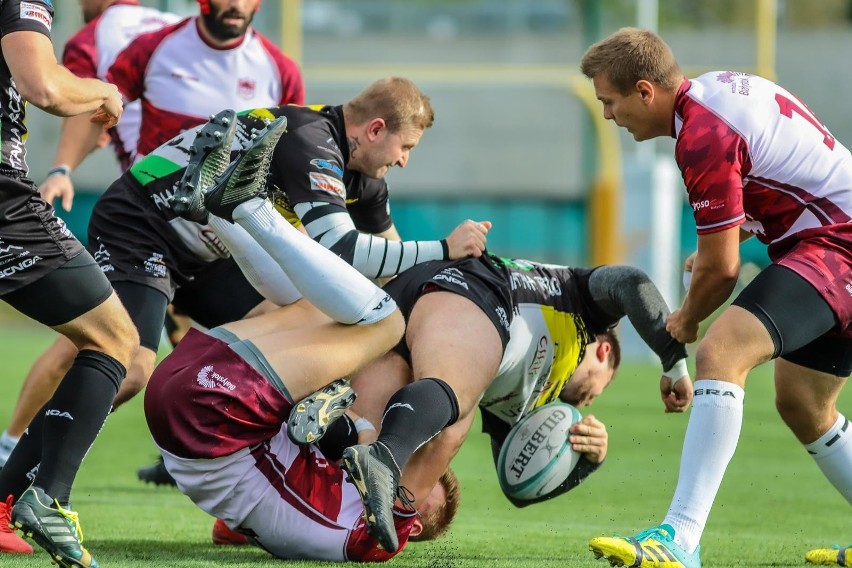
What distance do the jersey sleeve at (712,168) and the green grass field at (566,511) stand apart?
45.8 inches

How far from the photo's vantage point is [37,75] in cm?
350

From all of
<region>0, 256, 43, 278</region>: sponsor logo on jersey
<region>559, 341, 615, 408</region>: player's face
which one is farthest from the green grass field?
<region>0, 256, 43, 278</region>: sponsor logo on jersey

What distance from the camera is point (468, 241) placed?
15.3 feet

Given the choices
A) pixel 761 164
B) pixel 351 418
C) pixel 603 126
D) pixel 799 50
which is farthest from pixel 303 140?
pixel 799 50

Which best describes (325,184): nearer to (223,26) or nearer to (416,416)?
(416,416)

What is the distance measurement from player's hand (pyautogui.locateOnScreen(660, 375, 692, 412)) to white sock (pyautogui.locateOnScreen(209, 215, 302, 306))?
135 centimetres

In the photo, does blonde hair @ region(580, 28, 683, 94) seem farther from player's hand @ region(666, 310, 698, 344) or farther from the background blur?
the background blur

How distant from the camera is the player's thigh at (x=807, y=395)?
4285 mm

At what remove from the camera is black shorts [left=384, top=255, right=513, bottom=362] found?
4457mm

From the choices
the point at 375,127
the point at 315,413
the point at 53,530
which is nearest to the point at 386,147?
the point at 375,127

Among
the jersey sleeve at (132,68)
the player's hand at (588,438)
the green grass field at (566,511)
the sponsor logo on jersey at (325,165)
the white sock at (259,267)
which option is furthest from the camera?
the jersey sleeve at (132,68)

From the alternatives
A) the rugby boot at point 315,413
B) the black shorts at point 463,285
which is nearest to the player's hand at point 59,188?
the black shorts at point 463,285

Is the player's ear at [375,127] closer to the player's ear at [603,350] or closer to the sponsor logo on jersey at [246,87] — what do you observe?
the player's ear at [603,350]

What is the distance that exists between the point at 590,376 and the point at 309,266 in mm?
1562
